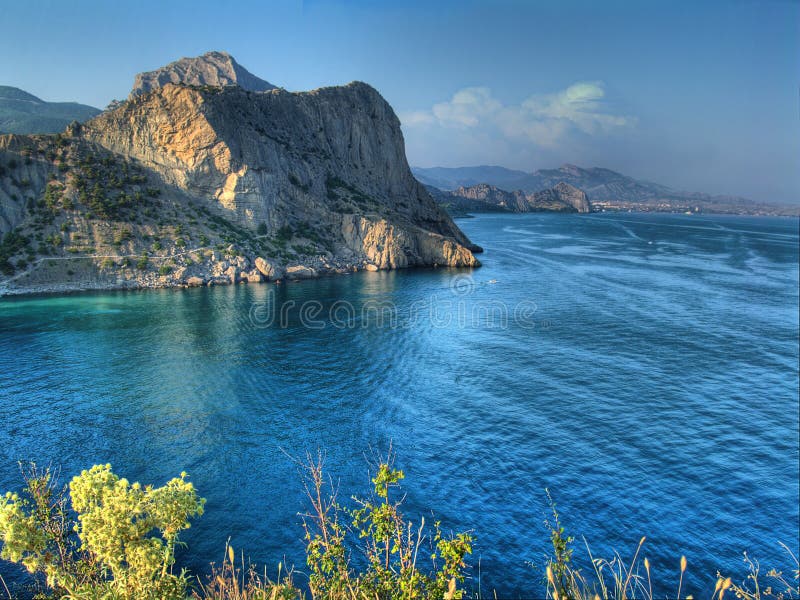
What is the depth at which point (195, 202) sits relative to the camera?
9912 centimetres

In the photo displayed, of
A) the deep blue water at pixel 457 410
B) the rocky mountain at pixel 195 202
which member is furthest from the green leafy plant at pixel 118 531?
the rocky mountain at pixel 195 202

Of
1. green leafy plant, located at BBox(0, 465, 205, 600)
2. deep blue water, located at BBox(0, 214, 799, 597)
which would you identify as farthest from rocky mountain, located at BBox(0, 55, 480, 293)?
green leafy plant, located at BBox(0, 465, 205, 600)

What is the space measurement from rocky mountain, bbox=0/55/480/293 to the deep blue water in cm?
1186

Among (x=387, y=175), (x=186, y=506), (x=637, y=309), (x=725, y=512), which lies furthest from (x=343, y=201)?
(x=186, y=506)

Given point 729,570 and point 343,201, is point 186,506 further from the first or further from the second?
point 343,201

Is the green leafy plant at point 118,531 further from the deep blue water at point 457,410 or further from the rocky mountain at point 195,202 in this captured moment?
the rocky mountain at point 195,202

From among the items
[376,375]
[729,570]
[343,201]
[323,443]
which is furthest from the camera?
[343,201]

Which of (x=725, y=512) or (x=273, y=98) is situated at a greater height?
(x=273, y=98)

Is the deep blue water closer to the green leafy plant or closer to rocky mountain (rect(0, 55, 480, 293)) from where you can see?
the green leafy plant

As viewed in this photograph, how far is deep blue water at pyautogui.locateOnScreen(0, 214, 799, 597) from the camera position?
25.6 m

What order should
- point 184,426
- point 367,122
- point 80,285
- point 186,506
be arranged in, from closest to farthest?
point 186,506, point 184,426, point 80,285, point 367,122

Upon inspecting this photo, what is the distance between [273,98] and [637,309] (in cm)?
9460

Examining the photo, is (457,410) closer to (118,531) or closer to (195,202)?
(118,531)

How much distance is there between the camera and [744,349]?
5222cm
